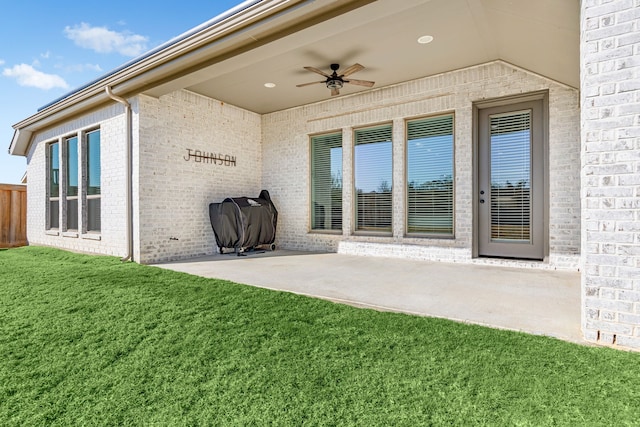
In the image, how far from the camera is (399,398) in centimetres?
154

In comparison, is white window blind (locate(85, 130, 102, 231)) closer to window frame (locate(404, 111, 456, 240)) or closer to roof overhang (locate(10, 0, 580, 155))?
roof overhang (locate(10, 0, 580, 155))

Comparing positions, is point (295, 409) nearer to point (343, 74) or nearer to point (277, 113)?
point (343, 74)

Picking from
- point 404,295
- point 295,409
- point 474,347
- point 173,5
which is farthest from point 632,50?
point 173,5

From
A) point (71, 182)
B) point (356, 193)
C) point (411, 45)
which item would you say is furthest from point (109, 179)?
point (411, 45)

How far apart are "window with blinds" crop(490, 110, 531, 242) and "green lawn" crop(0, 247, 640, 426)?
10.7 ft

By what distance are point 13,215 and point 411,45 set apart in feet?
33.3

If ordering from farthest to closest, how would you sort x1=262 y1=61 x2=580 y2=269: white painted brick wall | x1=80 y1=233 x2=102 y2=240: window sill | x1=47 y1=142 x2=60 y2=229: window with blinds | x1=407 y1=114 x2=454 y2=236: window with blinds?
1. x1=47 y1=142 x2=60 y2=229: window with blinds
2. x1=80 y1=233 x2=102 y2=240: window sill
3. x1=407 y1=114 x2=454 y2=236: window with blinds
4. x1=262 y1=61 x2=580 y2=269: white painted brick wall

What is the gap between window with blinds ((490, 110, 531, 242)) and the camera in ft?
15.7

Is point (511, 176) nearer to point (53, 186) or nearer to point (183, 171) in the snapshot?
point (183, 171)

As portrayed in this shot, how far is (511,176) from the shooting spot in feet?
16.0

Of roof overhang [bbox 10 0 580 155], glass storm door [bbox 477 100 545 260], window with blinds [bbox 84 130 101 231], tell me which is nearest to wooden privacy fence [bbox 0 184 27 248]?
window with blinds [bbox 84 130 101 231]

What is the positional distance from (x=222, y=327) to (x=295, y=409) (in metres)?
1.13

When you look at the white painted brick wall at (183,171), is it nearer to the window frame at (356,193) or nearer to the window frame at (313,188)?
the window frame at (313,188)

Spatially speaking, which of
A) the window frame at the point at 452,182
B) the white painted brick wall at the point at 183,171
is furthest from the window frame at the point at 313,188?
the white painted brick wall at the point at 183,171
